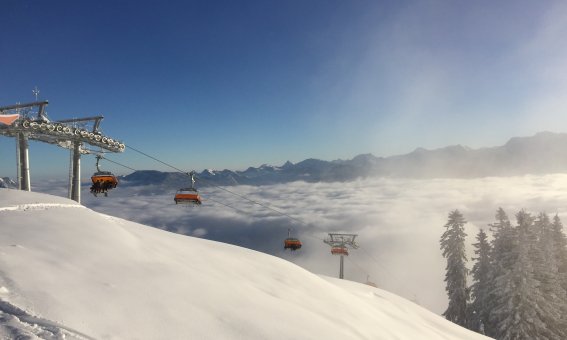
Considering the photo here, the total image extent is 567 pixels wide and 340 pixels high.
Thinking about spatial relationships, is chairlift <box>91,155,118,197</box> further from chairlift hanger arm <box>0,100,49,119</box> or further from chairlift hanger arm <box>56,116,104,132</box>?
chairlift hanger arm <box>0,100,49,119</box>

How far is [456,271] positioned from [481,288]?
10.9ft

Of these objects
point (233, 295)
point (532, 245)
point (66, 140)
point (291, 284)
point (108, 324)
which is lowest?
point (532, 245)

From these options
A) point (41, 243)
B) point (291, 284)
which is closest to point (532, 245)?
point (291, 284)

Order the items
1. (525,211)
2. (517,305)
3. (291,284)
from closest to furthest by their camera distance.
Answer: (291,284)
(517,305)
(525,211)

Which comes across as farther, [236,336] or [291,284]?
[291,284]

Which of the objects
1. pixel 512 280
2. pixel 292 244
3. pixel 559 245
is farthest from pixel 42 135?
pixel 559 245

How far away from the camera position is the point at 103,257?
25.2 feet

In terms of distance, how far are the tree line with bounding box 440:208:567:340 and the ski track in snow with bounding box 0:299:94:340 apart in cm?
3639

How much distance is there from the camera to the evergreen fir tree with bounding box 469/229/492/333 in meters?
35.6

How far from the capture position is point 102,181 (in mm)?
20672

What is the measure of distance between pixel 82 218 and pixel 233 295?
531 centimetres

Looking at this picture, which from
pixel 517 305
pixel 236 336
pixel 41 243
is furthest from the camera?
pixel 517 305

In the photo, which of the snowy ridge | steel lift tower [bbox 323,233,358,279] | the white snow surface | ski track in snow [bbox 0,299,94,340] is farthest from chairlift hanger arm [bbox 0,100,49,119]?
steel lift tower [bbox 323,233,358,279]

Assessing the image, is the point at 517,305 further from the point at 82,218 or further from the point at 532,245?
the point at 82,218
